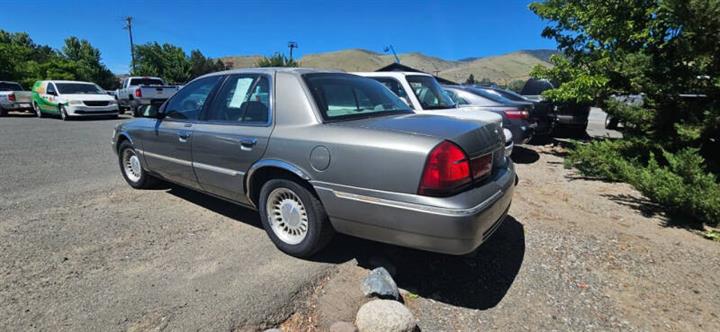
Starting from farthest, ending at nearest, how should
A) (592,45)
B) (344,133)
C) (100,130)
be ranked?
(100,130), (592,45), (344,133)

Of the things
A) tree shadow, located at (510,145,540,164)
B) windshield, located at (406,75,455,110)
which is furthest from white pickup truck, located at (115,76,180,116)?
tree shadow, located at (510,145,540,164)

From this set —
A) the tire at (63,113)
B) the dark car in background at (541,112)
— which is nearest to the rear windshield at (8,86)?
the tire at (63,113)

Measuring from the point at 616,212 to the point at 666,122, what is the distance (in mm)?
2299

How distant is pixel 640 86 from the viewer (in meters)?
5.79

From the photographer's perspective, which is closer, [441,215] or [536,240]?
[441,215]

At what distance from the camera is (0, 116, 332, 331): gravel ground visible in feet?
7.68

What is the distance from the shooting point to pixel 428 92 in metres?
6.28

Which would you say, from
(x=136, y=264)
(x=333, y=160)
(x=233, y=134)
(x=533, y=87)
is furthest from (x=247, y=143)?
(x=533, y=87)

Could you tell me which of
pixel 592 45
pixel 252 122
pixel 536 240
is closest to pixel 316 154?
pixel 252 122

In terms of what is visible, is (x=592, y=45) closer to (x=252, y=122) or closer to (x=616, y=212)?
(x=616, y=212)

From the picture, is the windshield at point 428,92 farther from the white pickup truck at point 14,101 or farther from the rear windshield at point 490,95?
the white pickup truck at point 14,101

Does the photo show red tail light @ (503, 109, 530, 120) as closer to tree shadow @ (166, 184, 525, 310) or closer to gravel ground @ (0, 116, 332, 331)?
tree shadow @ (166, 184, 525, 310)

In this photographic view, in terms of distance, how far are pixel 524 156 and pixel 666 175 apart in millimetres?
3559

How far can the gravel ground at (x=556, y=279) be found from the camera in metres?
2.38
